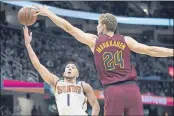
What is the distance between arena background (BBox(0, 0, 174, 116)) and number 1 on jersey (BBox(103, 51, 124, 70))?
1405 cm

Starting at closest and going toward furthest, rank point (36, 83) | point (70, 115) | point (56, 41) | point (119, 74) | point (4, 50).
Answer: point (119, 74) < point (70, 115) < point (36, 83) < point (4, 50) < point (56, 41)

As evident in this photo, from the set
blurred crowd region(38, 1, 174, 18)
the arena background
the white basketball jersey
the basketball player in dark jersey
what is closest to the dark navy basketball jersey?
the basketball player in dark jersey

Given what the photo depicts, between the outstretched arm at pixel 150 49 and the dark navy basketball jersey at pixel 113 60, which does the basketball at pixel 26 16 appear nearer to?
the dark navy basketball jersey at pixel 113 60

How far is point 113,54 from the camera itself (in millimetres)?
4359

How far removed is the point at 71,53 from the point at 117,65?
1986 centimetres

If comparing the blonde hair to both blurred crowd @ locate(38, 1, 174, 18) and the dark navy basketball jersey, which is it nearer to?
the dark navy basketball jersey

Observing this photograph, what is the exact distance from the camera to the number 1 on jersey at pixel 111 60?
435 centimetres

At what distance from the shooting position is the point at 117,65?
4352 mm

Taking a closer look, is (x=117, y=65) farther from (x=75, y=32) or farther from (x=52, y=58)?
(x=52, y=58)

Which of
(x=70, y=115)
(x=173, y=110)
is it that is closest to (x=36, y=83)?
(x=173, y=110)

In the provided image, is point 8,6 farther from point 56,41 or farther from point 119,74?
point 119,74

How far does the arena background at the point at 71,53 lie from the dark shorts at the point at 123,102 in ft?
46.4

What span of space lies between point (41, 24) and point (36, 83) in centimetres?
678

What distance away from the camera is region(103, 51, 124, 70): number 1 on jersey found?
4348mm
